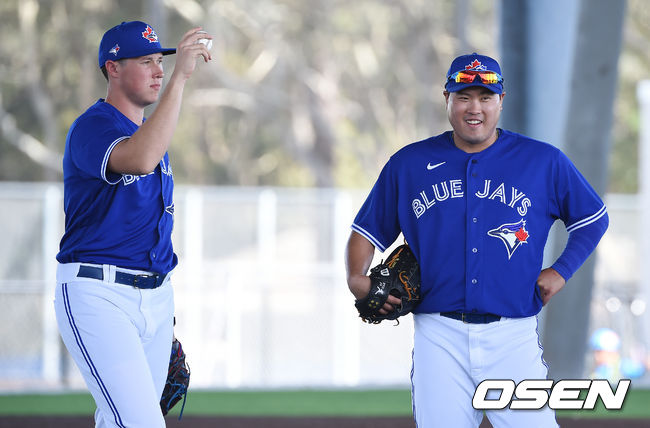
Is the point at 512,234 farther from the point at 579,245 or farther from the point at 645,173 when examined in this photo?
the point at 645,173

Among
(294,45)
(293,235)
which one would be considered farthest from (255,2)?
(293,235)

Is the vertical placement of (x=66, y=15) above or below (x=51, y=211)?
above

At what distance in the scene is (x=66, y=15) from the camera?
27.1 meters

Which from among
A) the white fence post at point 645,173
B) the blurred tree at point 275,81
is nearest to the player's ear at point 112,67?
the white fence post at point 645,173

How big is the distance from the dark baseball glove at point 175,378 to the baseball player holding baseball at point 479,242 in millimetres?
908

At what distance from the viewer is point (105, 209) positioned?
3807 millimetres

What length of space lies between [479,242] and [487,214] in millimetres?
110

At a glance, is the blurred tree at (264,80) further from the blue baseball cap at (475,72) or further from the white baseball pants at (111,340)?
the blue baseball cap at (475,72)

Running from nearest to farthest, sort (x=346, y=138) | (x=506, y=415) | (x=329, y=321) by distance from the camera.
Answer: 1. (x=506, y=415)
2. (x=329, y=321)
3. (x=346, y=138)

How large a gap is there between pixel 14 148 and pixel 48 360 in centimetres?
1390

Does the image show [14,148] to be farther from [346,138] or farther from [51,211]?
[51,211]

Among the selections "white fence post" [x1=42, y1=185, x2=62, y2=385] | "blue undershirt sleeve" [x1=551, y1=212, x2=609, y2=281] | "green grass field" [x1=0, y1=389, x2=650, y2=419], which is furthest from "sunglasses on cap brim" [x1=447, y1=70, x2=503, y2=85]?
"white fence post" [x1=42, y1=185, x2=62, y2=385]

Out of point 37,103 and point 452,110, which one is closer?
point 452,110

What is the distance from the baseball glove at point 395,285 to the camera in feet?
12.4
